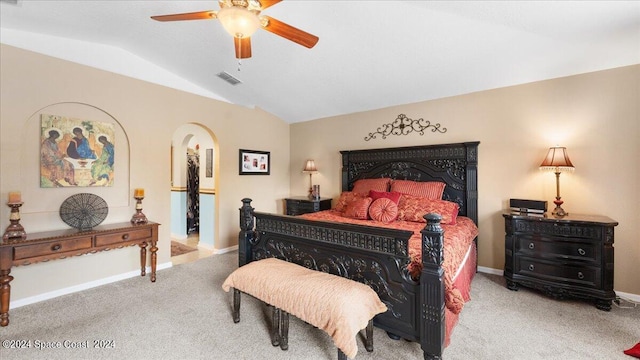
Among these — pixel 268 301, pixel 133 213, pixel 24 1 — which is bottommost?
pixel 268 301

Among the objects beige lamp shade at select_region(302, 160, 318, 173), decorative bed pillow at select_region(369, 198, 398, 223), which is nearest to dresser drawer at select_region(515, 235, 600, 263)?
decorative bed pillow at select_region(369, 198, 398, 223)

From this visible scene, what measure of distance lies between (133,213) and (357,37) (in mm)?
3585

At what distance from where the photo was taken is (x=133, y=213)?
11.8 ft

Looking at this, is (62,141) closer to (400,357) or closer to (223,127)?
(223,127)

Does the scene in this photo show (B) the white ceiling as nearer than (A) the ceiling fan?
No

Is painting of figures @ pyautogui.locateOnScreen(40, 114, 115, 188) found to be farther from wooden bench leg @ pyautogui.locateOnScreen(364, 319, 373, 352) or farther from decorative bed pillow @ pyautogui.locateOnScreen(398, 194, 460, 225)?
decorative bed pillow @ pyautogui.locateOnScreen(398, 194, 460, 225)

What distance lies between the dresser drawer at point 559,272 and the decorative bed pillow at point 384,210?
1.43 metres

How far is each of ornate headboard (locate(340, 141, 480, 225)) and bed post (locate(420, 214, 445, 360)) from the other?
2280mm

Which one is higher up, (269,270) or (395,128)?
(395,128)

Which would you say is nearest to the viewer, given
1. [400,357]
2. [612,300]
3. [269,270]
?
[400,357]

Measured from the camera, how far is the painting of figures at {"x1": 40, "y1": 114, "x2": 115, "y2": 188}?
9.70ft

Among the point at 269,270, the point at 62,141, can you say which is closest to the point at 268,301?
the point at 269,270

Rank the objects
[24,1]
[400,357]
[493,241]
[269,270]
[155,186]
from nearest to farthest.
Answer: [400,357] < [269,270] < [24,1] < [493,241] < [155,186]

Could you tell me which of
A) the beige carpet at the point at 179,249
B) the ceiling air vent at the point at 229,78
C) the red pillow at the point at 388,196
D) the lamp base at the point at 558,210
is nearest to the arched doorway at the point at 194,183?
the beige carpet at the point at 179,249
